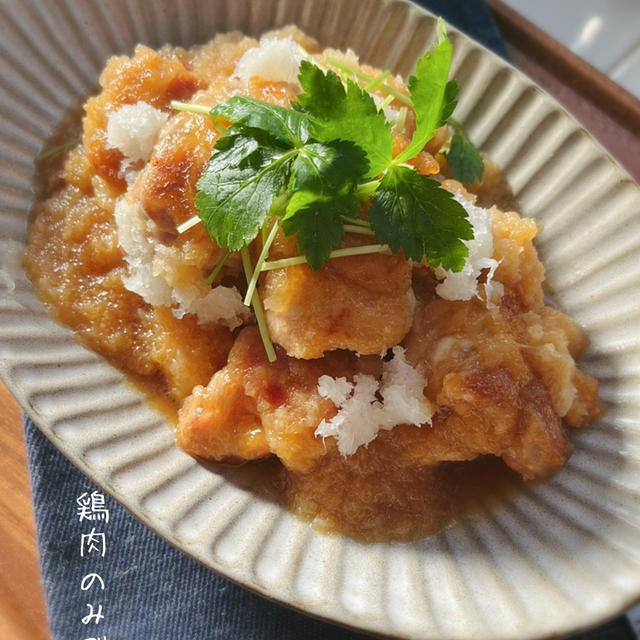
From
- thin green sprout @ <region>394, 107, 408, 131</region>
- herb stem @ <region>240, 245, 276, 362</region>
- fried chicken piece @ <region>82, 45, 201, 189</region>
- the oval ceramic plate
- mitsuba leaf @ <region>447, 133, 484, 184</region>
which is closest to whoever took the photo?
the oval ceramic plate

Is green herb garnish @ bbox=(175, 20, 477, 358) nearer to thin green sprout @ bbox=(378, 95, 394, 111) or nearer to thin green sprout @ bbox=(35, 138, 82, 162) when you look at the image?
thin green sprout @ bbox=(378, 95, 394, 111)

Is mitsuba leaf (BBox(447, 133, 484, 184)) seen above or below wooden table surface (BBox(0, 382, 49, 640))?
above

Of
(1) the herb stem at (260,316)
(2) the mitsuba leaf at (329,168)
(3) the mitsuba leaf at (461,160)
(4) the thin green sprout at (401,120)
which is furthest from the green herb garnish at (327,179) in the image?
(3) the mitsuba leaf at (461,160)

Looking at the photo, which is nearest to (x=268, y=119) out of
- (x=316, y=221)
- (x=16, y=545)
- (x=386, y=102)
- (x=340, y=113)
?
(x=340, y=113)

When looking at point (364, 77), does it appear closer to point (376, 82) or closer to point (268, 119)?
point (376, 82)

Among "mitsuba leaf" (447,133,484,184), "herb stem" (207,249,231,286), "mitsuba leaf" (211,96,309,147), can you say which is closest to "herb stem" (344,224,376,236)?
"mitsuba leaf" (211,96,309,147)

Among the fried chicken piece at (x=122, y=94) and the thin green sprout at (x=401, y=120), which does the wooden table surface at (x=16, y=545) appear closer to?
the fried chicken piece at (x=122, y=94)
